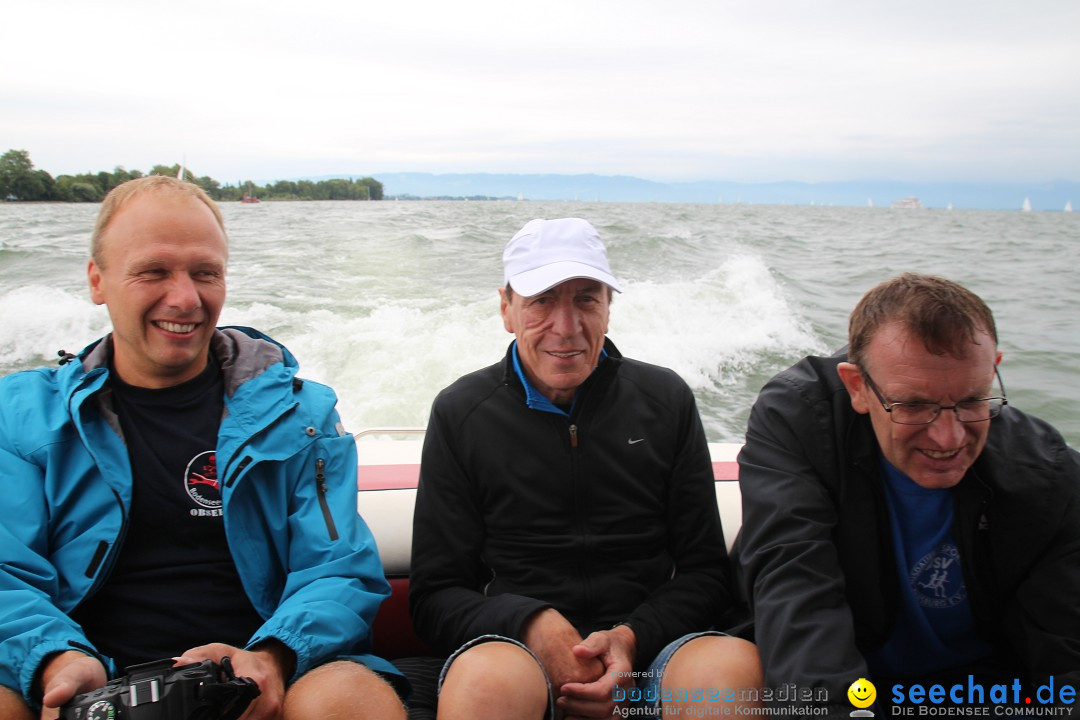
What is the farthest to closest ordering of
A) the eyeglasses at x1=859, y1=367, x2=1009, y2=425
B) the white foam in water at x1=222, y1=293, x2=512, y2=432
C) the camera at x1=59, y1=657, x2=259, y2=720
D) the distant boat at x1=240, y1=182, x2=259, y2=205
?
the distant boat at x1=240, y1=182, x2=259, y2=205
the white foam in water at x1=222, y1=293, x2=512, y2=432
the eyeglasses at x1=859, y1=367, x2=1009, y2=425
the camera at x1=59, y1=657, x2=259, y2=720

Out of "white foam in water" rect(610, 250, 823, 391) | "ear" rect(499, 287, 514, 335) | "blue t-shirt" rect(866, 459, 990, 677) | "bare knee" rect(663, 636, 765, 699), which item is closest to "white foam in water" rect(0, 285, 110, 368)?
"white foam in water" rect(610, 250, 823, 391)

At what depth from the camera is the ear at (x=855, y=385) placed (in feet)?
4.47

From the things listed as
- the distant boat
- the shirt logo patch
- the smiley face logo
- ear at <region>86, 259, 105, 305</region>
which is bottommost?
the smiley face logo

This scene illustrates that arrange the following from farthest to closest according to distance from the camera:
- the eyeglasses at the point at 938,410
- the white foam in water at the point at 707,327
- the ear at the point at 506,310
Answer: the white foam in water at the point at 707,327
the ear at the point at 506,310
the eyeglasses at the point at 938,410

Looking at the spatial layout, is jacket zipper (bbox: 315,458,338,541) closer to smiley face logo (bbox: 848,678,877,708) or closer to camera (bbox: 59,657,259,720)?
camera (bbox: 59,657,259,720)

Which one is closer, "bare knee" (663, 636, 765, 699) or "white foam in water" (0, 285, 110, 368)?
"bare knee" (663, 636, 765, 699)

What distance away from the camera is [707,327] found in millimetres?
6129

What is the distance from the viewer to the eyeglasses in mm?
1262

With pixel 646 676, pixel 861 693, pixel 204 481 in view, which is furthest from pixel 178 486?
pixel 861 693

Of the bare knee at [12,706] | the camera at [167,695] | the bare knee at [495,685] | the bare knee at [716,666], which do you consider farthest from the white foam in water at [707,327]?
the bare knee at [12,706]

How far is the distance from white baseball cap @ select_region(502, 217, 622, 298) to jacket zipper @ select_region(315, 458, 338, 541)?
55 cm

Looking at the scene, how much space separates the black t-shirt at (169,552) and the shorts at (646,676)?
458 millimetres

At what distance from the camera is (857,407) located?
1.39 m

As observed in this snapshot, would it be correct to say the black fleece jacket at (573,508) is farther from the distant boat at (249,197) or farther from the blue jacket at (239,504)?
the distant boat at (249,197)
